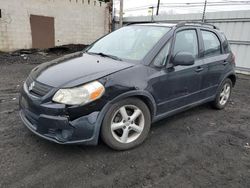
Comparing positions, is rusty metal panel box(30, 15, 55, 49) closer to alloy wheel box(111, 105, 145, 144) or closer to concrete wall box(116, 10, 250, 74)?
concrete wall box(116, 10, 250, 74)

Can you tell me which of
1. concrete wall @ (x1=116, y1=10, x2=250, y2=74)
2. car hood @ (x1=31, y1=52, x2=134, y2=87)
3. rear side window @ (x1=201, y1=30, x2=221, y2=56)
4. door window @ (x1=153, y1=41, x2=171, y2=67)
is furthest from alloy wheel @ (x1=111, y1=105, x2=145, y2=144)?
concrete wall @ (x1=116, y1=10, x2=250, y2=74)

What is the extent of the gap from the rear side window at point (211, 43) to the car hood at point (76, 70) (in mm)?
1805

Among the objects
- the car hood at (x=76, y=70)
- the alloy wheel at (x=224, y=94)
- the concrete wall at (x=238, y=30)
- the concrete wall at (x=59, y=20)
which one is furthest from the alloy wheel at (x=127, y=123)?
the concrete wall at (x=59, y=20)

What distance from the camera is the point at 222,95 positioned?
4.87 m

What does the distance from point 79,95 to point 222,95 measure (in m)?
3.42

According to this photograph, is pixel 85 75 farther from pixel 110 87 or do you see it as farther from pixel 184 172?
pixel 184 172

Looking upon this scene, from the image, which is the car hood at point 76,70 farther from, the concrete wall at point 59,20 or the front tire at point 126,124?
the concrete wall at point 59,20

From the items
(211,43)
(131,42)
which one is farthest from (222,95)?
(131,42)

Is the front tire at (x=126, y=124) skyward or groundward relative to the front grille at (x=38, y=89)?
groundward

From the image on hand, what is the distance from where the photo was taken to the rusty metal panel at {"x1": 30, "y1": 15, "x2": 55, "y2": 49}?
12.5m

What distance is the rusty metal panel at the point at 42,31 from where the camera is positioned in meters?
12.5

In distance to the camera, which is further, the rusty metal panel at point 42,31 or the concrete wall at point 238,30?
the rusty metal panel at point 42,31

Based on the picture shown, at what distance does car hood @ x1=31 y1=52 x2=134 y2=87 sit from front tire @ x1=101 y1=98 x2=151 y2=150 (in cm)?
45

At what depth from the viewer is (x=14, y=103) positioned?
4617 mm
